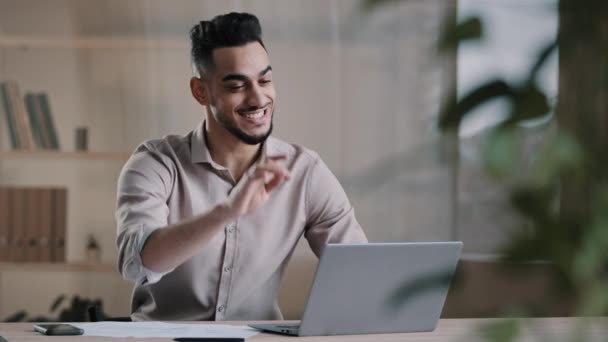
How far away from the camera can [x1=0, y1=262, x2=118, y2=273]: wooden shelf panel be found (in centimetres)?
420

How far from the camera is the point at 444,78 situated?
4.06 metres

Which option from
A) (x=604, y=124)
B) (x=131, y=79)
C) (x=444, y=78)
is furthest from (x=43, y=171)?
(x=604, y=124)

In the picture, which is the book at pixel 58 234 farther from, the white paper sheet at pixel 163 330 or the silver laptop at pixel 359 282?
the silver laptop at pixel 359 282

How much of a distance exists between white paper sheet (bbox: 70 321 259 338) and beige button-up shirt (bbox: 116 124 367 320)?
0.29 m

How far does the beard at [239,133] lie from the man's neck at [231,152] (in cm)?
2

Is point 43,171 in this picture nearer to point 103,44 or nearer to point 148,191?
point 103,44

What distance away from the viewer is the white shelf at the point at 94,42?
426cm

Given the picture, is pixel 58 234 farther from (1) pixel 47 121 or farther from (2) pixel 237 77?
(2) pixel 237 77

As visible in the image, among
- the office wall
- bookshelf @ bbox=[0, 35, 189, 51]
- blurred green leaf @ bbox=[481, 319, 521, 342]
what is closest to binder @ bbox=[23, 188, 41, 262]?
the office wall

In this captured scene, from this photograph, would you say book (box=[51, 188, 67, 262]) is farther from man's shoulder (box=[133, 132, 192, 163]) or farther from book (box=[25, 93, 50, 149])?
man's shoulder (box=[133, 132, 192, 163])

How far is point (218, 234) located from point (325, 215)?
12.6 inches

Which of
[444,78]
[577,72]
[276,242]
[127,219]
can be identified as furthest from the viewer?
[444,78]

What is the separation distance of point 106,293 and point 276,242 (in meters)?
1.86

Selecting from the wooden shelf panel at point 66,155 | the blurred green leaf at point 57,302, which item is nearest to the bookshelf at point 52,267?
the blurred green leaf at point 57,302
